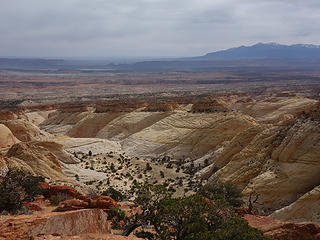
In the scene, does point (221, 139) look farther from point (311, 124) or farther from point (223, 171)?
point (311, 124)

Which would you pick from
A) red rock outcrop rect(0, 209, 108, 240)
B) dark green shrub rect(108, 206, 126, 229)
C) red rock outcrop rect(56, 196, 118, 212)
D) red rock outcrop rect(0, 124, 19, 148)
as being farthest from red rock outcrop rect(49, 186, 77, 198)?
red rock outcrop rect(0, 124, 19, 148)

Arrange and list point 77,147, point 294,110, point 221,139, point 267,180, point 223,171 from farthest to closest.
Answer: point 294,110
point 77,147
point 221,139
point 223,171
point 267,180

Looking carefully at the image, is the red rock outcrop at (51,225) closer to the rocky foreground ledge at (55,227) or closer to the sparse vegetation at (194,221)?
the rocky foreground ledge at (55,227)

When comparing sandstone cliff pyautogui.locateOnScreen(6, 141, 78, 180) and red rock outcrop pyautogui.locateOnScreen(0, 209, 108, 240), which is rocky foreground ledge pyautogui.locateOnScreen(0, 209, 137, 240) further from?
sandstone cliff pyautogui.locateOnScreen(6, 141, 78, 180)

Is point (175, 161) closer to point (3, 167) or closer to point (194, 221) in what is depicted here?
point (3, 167)

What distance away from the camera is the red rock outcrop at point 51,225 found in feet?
35.6

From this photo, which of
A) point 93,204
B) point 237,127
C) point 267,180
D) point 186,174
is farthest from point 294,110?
point 93,204

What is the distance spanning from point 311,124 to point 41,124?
62533 mm

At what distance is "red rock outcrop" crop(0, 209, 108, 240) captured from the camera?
10.8 meters

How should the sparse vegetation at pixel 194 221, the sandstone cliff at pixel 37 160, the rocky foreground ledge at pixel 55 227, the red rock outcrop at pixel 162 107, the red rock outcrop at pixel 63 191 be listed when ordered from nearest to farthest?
the rocky foreground ledge at pixel 55 227 < the sparse vegetation at pixel 194 221 < the red rock outcrop at pixel 63 191 < the sandstone cliff at pixel 37 160 < the red rock outcrop at pixel 162 107

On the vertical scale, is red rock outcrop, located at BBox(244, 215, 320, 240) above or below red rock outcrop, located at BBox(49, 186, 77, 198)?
above

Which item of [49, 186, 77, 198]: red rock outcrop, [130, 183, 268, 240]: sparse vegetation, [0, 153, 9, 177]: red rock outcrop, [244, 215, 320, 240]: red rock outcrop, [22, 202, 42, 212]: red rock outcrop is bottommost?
[49, 186, 77, 198]: red rock outcrop

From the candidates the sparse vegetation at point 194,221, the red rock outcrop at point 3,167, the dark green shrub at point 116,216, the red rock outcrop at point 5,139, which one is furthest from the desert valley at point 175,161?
the sparse vegetation at point 194,221

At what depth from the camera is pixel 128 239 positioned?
36.4 feet
